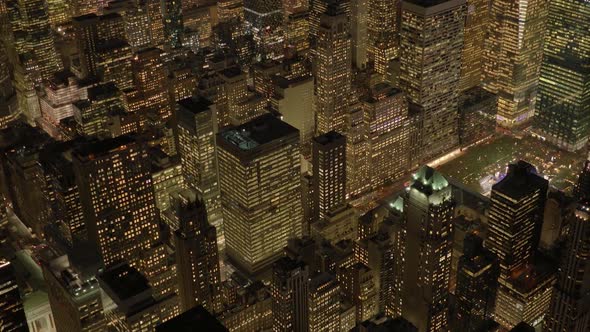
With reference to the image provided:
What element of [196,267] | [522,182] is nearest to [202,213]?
[196,267]

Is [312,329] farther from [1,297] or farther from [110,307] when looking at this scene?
[1,297]

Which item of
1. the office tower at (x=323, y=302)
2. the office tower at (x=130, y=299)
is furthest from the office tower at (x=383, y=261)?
the office tower at (x=130, y=299)

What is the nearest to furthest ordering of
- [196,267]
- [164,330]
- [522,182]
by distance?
[164,330] < [196,267] < [522,182]

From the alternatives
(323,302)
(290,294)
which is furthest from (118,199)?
(323,302)

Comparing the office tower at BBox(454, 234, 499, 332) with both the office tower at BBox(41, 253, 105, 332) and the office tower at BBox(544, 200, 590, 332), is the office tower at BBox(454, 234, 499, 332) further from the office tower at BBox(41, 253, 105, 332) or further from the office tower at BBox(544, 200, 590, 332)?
the office tower at BBox(41, 253, 105, 332)

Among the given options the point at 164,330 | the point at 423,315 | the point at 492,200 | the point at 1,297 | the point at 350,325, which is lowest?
the point at 350,325

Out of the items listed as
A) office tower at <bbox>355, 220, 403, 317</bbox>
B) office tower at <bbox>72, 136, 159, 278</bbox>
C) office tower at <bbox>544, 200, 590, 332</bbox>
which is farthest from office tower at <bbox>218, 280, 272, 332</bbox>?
office tower at <bbox>544, 200, 590, 332</bbox>
